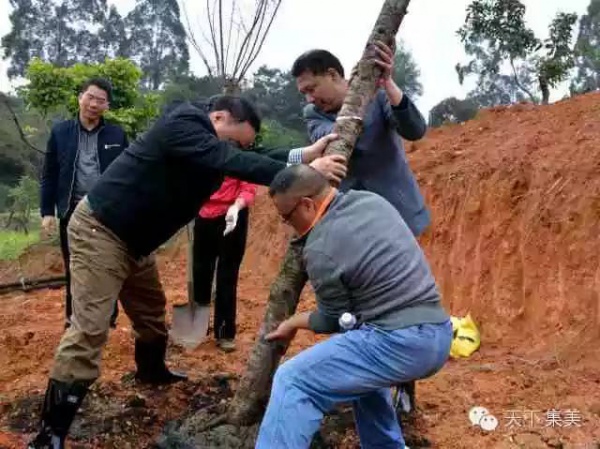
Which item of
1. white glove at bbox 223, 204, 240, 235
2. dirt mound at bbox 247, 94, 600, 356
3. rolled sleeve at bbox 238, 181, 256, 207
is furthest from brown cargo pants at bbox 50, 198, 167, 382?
dirt mound at bbox 247, 94, 600, 356

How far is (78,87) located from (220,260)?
160 inches

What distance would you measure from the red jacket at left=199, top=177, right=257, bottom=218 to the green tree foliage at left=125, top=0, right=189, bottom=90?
3137cm

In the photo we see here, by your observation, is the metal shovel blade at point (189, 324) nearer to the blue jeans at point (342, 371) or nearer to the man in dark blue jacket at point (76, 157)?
the man in dark blue jacket at point (76, 157)

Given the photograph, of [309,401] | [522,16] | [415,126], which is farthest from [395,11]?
[522,16]

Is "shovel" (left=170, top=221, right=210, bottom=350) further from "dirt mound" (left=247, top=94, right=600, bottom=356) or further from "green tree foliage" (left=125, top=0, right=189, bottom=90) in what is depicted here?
"green tree foliage" (left=125, top=0, right=189, bottom=90)

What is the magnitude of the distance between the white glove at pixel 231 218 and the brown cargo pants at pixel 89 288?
1.06 meters

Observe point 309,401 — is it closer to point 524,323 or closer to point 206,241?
point 206,241

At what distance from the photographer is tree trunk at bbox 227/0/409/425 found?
339 cm

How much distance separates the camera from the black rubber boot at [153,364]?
4227mm

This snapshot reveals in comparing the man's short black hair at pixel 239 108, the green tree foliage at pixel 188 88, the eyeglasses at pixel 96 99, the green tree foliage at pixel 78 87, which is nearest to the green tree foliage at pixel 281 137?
the green tree foliage at pixel 188 88

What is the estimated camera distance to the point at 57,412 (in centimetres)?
338

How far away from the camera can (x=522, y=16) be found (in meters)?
12.0

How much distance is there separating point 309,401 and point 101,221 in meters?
1.46

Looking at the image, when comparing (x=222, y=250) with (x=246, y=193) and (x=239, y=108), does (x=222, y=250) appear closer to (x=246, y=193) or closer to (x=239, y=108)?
(x=246, y=193)
